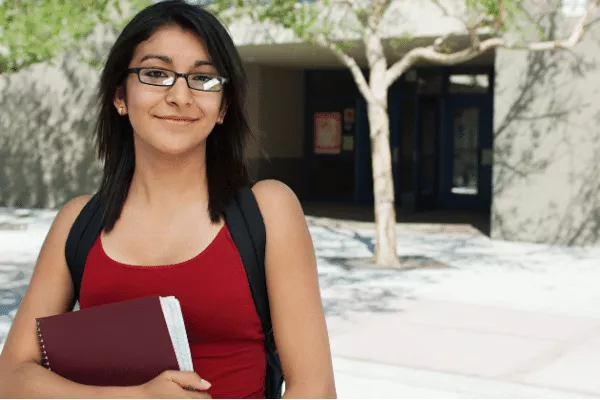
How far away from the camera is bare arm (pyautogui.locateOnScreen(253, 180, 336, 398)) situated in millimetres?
1910

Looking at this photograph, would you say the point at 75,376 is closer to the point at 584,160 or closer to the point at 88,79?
the point at 584,160

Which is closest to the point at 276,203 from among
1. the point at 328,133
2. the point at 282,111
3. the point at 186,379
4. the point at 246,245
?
the point at 246,245

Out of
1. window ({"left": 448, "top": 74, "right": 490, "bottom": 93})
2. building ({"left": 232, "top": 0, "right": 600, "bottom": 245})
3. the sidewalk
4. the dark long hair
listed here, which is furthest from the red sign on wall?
the dark long hair

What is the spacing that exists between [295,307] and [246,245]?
167mm

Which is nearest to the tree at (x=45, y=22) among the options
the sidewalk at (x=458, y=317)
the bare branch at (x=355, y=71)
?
the bare branch at (x=355, y=71)

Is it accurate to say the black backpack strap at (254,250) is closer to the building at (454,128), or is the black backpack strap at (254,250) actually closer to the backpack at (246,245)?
the backpack at (246,245)

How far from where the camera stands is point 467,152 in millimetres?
20406

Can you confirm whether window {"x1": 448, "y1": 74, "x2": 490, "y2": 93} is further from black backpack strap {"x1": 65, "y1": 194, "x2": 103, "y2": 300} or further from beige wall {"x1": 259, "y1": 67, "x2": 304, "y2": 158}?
black backpack strap {"x1": 65, "y1": 194, "x2": 103, "y2": 300}

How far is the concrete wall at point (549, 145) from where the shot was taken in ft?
46.6

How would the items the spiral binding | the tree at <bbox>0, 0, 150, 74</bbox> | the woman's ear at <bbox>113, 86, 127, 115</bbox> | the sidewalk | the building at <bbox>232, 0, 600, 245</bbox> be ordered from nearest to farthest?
the spiral binding, the woman's ear at <bbox>113, 86, 127, 115</bbox>, the sidewalk, the tree at <bbox>0, 0, 150, 74</bbox>, the building at <bbox>232, 0, 600, 245</bbox>

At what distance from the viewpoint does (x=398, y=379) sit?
6.27 metres

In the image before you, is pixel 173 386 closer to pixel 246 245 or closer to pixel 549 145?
pixel 246 245

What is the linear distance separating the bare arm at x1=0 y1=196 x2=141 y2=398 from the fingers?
27 centimetres

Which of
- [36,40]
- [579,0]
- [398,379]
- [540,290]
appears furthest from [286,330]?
[579,0]
